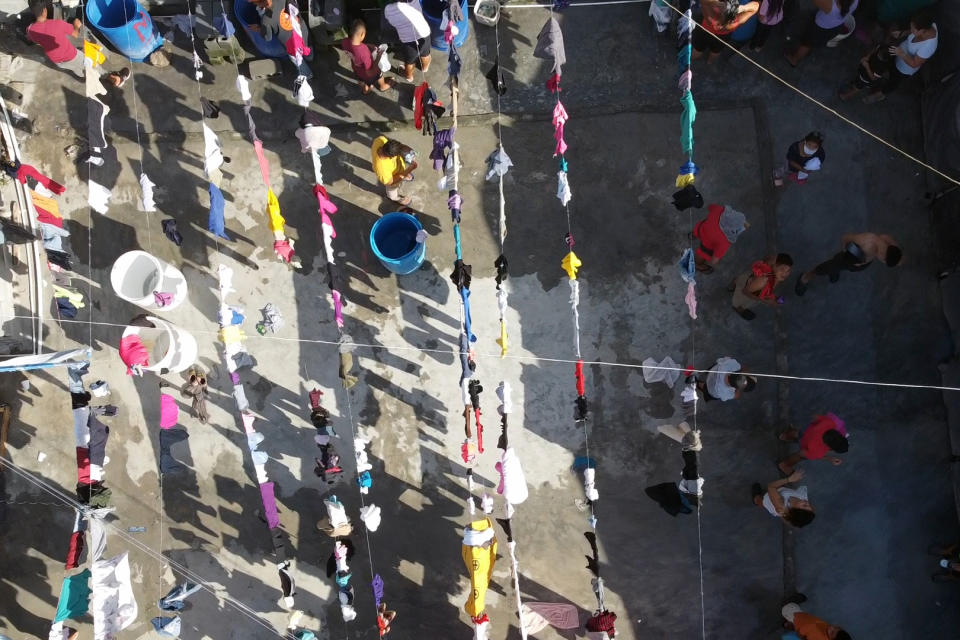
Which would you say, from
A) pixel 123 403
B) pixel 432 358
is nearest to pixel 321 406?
pixel 432 358

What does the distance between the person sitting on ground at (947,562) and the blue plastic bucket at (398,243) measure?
314 inches

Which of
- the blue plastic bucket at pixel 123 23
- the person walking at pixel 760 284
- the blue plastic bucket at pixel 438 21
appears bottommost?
the person walking at pixel 760 284

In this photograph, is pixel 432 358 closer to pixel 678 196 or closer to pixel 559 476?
pixel 559 476

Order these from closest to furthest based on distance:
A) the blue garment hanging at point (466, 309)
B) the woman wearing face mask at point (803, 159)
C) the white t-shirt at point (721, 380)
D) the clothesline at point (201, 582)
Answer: the woman wearing face mask at point (803, 159) < the white t-shirt at point (721, 380) < the blue garment hanging at point (466, 309) < the clothesline at point (201, 582)

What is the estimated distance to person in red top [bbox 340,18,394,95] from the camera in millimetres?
7031

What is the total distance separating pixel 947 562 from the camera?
7.36 meters

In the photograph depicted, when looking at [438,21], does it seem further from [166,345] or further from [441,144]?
[166,345]

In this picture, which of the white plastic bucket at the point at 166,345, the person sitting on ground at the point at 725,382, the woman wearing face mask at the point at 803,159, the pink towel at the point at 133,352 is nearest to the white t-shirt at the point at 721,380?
the person sitting on ground at the point at 725,382

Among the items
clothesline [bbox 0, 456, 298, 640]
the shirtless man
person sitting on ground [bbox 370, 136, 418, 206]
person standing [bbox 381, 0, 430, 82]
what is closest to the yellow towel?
person sitting on ground [bbox 370, 136, 418, 206]

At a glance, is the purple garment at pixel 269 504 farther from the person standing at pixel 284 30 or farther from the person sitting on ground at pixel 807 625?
the person sitting on ground at pixel 807 625

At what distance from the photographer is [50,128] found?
27.2ft

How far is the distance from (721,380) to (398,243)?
15.2 ft

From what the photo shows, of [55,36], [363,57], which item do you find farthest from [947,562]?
[55,36]

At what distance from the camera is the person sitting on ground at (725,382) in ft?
22.5
